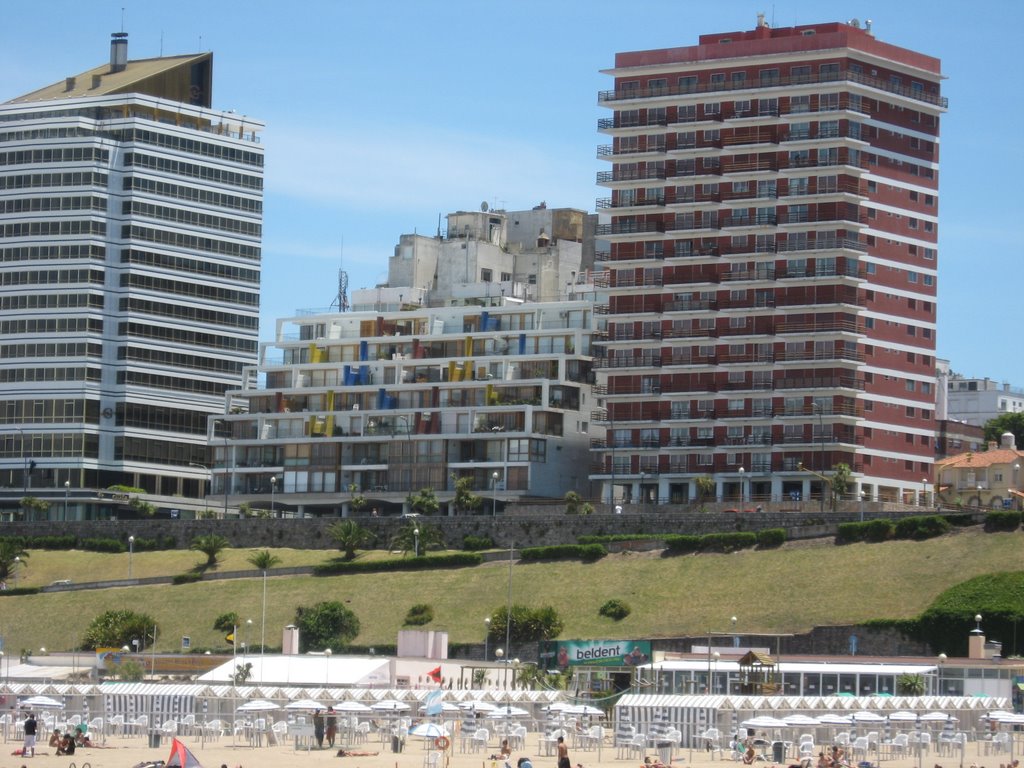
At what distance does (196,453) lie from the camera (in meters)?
188

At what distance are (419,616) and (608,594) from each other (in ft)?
38.8

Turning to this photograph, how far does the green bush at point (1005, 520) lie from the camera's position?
124000 mm

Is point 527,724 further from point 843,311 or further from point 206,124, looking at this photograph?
point 206,124

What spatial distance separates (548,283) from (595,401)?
62.1 ft

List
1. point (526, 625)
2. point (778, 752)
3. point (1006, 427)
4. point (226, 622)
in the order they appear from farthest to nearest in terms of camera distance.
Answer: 1. point (1006, 427)
2. point (226, 622)
3. point (526, 625)
4. point (778, 752)

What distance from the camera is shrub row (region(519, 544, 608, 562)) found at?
135 metres

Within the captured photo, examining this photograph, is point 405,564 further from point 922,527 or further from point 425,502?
point 922,527

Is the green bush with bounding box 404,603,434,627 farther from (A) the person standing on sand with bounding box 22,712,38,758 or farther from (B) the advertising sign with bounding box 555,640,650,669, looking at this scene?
(A) the person standing on sand with bounding box 22,712,38,758

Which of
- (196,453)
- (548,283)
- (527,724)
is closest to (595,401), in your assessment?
(548,283)

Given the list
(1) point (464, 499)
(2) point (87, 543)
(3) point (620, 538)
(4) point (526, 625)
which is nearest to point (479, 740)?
(4) point (526, 625)

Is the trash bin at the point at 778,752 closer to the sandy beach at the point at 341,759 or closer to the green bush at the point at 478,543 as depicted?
the sandy beach at the point at 341,759

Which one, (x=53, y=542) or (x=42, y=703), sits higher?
(x=53, y=542)

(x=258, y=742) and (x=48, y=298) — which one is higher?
(x=48, y=298)

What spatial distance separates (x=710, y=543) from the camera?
132m
